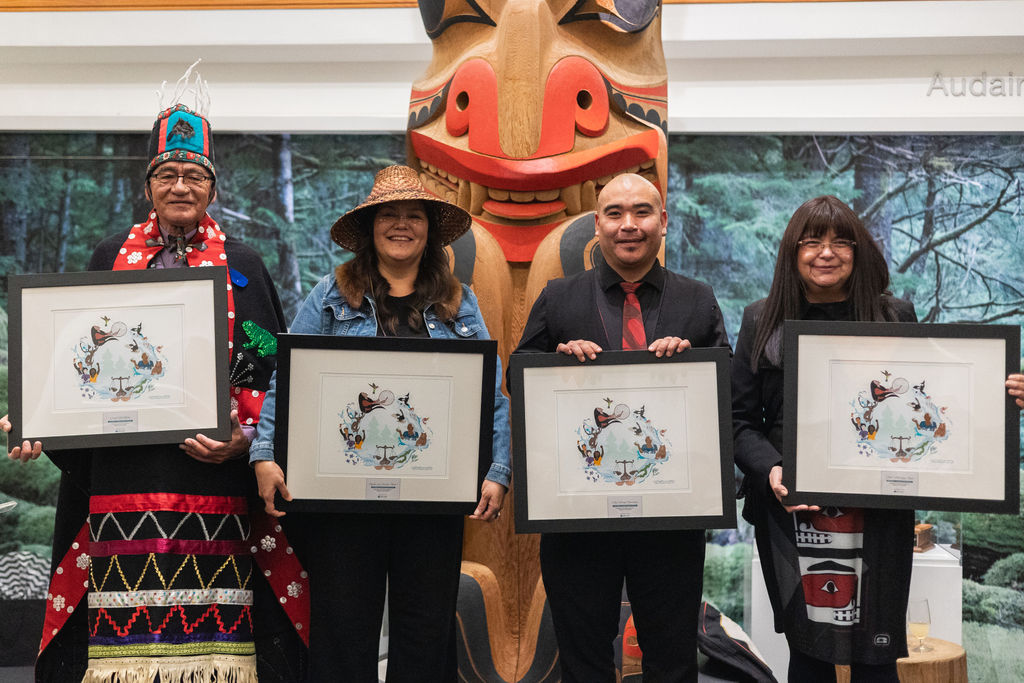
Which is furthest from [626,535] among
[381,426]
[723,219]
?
[723,219]

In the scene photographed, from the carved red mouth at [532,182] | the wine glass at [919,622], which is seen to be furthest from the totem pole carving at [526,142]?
the wine glass at [919,622]

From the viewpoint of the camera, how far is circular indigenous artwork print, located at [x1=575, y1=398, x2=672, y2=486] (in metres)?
2.37

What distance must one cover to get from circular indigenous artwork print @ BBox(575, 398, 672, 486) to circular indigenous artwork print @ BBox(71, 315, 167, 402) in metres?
1.16

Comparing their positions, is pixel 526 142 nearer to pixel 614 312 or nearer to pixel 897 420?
pixel 614 312

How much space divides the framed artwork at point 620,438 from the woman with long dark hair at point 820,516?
21 cm

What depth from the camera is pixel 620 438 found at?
2.38m

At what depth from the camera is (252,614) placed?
2.83 metres

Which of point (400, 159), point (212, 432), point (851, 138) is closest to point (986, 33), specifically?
point (851, 138)

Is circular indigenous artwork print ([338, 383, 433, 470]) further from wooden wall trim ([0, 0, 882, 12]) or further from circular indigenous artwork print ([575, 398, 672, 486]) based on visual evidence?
wooden wall trim ([0, 0, 882, 12])

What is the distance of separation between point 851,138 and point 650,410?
9.65ft

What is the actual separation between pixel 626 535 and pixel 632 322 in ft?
1.83

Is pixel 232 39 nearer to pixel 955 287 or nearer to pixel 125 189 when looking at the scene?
pixel 125 189

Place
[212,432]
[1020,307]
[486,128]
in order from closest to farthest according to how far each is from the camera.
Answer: [212,432] → [486,128] → [1020,307]

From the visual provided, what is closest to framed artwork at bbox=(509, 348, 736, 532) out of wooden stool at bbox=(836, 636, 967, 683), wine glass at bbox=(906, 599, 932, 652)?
wooden stool at bbox=(836, 636, 967, 683)
